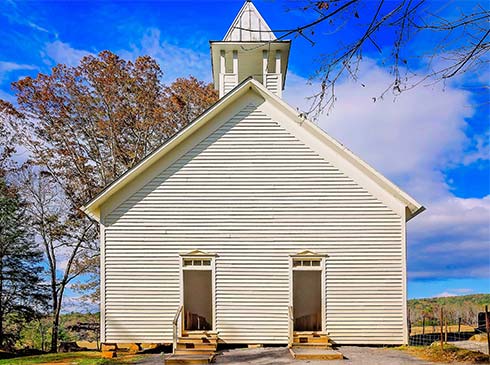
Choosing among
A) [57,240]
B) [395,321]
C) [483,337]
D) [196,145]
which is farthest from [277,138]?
[57,240]

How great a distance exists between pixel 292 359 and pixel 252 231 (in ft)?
11.6

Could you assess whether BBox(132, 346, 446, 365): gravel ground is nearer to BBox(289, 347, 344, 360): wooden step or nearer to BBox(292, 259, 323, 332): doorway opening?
BBox(289, 347, 344, 360): wooden step

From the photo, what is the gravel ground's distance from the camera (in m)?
11.7

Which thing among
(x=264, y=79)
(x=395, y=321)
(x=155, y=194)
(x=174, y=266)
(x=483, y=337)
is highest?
(x=264, y=79)

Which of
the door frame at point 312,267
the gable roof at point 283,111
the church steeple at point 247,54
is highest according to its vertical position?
the church steeple at point 247,54

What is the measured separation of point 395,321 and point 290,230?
3679 millimetres

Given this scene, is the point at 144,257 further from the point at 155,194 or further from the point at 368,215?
the point at 368,215

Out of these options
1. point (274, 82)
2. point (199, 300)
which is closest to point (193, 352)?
point (199, 300)

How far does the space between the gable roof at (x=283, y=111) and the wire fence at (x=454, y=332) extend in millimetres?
3558

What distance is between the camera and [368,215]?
14.0 metres

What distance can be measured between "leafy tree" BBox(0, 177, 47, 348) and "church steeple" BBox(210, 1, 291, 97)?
11.2 meters

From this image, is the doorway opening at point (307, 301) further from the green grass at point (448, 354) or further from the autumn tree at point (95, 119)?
the autumn tree at point (95, 119)

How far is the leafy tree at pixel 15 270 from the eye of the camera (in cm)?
2195

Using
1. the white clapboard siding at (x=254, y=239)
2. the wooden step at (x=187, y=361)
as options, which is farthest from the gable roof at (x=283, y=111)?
the wooden step at (x=187, y=361)
